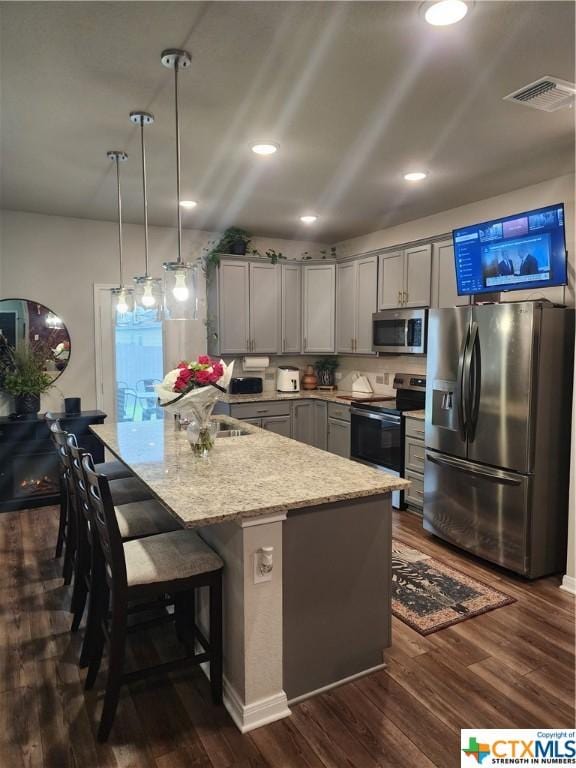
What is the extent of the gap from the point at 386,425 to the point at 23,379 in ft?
10.9

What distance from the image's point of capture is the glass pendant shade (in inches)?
110

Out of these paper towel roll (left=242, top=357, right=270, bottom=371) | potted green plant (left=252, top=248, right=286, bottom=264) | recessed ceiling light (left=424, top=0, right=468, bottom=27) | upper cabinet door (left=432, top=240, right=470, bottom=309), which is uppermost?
recessed ceiling light (left=424, top=0, right=468, bottom=27)

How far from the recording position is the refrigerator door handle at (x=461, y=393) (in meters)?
3.52

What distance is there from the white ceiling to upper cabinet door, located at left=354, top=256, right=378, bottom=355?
1094 millimetres

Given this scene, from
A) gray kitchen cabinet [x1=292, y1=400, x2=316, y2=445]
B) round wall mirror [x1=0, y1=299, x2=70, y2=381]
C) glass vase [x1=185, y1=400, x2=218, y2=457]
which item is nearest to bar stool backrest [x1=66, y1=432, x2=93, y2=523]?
glass vase [x1=185, y1=400, x2=218, y2=457]

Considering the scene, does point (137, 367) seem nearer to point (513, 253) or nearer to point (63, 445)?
point (63, 445)

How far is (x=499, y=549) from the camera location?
132 inches

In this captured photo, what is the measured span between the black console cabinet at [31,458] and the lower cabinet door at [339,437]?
2.30 meters

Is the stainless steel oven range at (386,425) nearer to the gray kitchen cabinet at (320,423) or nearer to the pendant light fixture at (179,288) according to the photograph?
the gray kitchen cabinet at (320,423)

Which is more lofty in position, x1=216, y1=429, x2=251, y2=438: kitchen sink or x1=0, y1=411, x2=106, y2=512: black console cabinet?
x1=216, y1=429, x2=251, y2=438: kitchen sink

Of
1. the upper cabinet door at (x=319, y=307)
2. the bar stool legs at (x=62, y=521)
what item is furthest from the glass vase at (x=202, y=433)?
the upper cabinet door at (x=319, y=307)

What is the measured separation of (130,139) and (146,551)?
240 cm

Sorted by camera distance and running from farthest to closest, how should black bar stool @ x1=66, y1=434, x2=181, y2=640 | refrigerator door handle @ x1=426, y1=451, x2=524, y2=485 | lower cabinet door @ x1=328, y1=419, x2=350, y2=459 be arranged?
lower cabinet door @ x1=328, y1=419, x2=350, y2=459 < refrigerator door handle @ x1=426, y1=451, x2=524, y2=485 < black bar stool @ x1=66, y1=434, x2=181, y2=640

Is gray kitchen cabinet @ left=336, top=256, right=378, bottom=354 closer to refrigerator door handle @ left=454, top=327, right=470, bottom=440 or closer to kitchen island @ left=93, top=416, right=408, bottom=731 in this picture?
refrigerator door handle @ left=454, top=327, right=470, bottom=440
